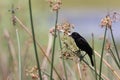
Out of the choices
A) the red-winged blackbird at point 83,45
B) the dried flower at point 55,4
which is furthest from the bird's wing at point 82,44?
the dried flower at point 55,4

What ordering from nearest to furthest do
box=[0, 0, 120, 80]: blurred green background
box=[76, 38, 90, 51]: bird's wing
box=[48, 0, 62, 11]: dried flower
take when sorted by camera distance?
box=[48, 0, 62, 11]: dried flower, box=[76, 38, 90, 51]: bird's wing, box=[0, 0, 120, 80]: blurred green background

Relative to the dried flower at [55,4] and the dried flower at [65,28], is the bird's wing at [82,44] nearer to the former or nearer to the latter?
the dried flower at [65,28]

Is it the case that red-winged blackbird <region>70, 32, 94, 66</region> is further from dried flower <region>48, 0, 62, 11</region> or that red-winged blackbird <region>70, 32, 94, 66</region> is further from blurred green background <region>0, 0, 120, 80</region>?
dried flower <region>48, 0, 62, 11</region>

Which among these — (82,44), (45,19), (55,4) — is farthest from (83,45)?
(45,19)

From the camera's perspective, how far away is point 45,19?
6801 mm

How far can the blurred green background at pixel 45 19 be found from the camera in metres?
3.63

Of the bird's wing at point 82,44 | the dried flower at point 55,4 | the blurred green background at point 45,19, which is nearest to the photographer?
the dried flower at point 55,4

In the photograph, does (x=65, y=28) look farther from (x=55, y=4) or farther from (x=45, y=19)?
(x=45, y=19)

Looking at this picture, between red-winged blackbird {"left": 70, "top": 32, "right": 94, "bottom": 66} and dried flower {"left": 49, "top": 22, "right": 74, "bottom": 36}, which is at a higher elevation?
dried flower {"left": 49, "top": 22, "right": 74, "bottom": 36}

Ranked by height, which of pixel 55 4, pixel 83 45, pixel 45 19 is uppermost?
pixel 55 4

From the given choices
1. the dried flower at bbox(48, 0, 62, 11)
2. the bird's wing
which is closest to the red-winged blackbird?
A: the bird's wing

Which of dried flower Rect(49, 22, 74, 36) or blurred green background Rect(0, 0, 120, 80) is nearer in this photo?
dried flower Rect(49, 22, 74, 36)

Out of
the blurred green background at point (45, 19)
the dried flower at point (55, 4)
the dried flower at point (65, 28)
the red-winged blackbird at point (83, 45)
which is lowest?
the blurred green background at point (45, 19)

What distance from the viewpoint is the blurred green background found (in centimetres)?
363
